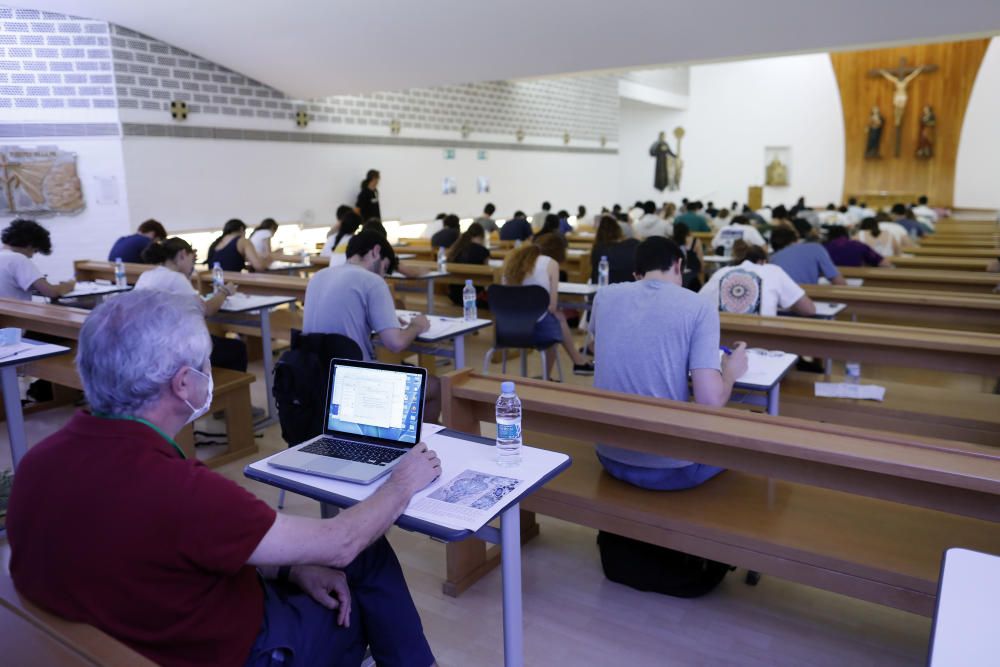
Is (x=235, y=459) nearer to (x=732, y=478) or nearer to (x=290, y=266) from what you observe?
(x=732, y=478)

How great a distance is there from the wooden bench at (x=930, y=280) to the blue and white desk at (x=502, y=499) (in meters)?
5.05

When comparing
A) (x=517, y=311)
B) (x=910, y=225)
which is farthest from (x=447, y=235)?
(x=910, y=225)

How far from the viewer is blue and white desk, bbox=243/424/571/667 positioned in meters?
1.88

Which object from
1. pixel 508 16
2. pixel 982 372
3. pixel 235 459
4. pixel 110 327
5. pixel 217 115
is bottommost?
pixel 235 459

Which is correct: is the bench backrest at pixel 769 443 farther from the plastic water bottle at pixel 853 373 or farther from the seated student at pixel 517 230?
the seated student at pixel 517 230

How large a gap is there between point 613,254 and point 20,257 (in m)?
4.59

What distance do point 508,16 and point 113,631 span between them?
24.1 feet

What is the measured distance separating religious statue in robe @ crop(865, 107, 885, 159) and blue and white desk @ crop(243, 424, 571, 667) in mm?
19013

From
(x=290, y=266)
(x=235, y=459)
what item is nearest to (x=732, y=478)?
(x=235, y=459)

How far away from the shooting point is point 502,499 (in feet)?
6.10

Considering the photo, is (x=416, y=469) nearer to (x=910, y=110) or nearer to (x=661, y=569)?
(x=661, y=569)

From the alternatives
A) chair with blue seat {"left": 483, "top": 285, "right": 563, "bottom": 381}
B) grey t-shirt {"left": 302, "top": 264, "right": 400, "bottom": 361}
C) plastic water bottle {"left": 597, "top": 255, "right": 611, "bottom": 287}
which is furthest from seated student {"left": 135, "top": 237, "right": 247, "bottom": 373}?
plastic water bottle {"left": 597, "top": 255, "right": 611, "bottom": 287}

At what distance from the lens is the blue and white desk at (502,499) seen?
6.15 ft

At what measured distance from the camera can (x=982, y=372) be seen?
11.2ft
